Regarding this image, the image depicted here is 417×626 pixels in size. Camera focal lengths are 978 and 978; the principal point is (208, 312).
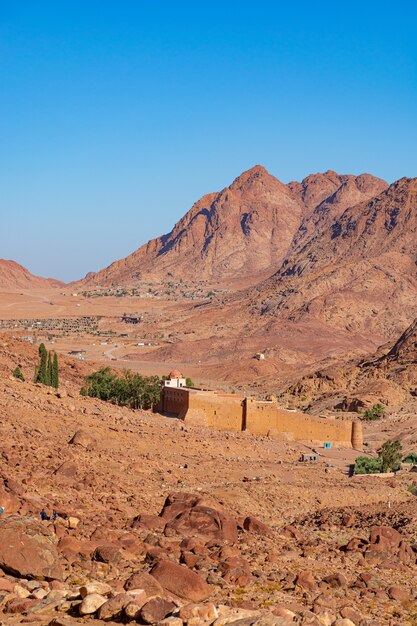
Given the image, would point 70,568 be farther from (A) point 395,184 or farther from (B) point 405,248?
(A) point 395,184

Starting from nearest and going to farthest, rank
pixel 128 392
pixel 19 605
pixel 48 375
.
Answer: pixel 19 605 → pixel 48 375 → pixel 128 392

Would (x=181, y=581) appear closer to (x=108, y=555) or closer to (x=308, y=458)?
(x=108, y=555)

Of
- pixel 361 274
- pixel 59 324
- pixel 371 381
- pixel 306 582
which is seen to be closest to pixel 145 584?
pixel 306 582

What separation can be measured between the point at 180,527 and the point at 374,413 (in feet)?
103

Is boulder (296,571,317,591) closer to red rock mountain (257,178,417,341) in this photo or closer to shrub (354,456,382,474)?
shrub (354,456,382,474)

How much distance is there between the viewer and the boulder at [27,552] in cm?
1535

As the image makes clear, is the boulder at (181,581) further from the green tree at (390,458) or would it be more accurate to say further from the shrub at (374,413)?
the shrub at (374,413)

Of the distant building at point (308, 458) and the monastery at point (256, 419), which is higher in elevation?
the monastery at point (256, 419)

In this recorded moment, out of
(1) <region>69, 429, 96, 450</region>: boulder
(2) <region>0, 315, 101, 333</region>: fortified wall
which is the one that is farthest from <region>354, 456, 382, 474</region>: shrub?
(2) <region>0, 315, 101, 333</region>: fortified wall

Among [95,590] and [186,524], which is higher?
[95,590]

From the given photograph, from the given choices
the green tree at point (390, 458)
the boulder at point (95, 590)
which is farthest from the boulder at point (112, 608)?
the green tree at point (390, 458)

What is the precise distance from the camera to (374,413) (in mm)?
50406

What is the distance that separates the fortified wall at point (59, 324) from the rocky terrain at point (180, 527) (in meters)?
83.3

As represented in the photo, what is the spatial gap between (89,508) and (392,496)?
12143 millimetres
